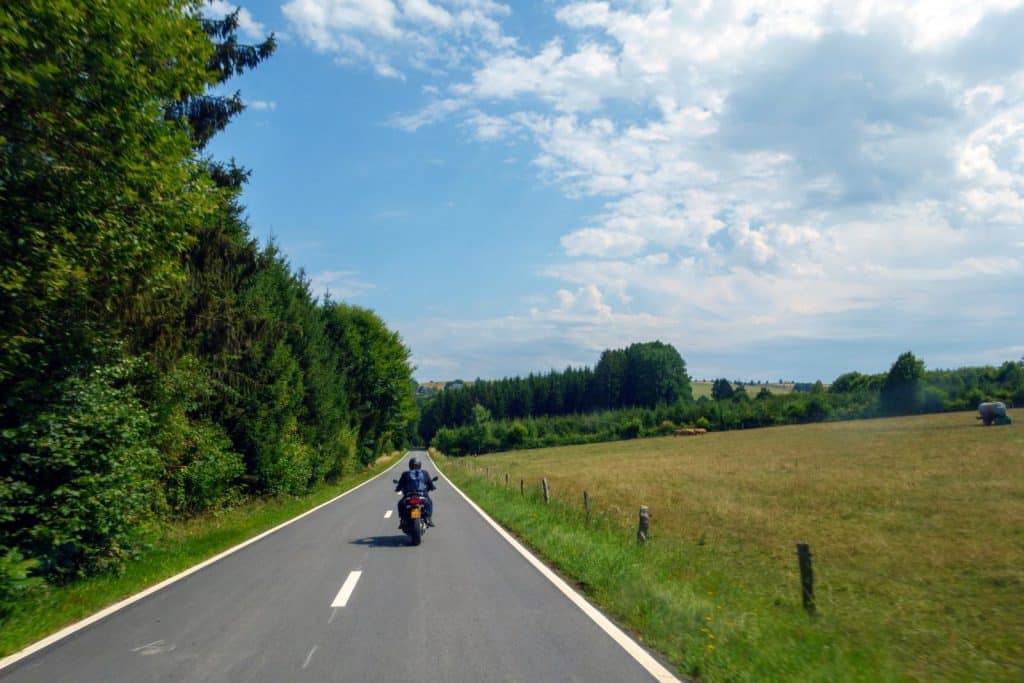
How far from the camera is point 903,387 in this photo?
99.1m

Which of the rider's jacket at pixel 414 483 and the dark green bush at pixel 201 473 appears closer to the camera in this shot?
the rider's jacket at pixel 414 483

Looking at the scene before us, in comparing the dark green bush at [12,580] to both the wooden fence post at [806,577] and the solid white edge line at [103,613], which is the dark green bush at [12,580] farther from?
the wooden fence post at [806,577]

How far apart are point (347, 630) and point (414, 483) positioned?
22.9 ft

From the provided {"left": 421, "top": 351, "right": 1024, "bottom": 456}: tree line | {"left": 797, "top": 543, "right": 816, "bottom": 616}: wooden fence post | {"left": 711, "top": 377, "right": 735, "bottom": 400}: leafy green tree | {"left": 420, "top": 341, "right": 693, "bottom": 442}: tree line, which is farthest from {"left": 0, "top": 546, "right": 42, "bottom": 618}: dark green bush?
{"left": 711, "top": 377, "right": 735, "bottom": 400}: leafy green tree

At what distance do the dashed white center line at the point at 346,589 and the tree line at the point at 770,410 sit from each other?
320 feet

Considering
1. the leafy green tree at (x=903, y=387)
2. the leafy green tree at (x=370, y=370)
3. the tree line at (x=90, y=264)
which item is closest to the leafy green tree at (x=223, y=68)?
the tree line at (x=90, y=264)

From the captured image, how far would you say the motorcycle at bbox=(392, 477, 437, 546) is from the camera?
13.0 meters

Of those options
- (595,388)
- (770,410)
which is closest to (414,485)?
(770,410)

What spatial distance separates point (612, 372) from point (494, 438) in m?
31.7

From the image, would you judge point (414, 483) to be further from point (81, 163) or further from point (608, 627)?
point (81, 163)

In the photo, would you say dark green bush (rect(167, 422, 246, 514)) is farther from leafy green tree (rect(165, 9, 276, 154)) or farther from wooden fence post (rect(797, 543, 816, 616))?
→ wooden fence post (rect(797, 543, 816, 616))

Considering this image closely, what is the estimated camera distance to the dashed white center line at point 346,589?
7.98m

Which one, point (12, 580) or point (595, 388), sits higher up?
point (595, 388)

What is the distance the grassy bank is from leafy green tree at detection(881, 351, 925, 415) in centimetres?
6490
